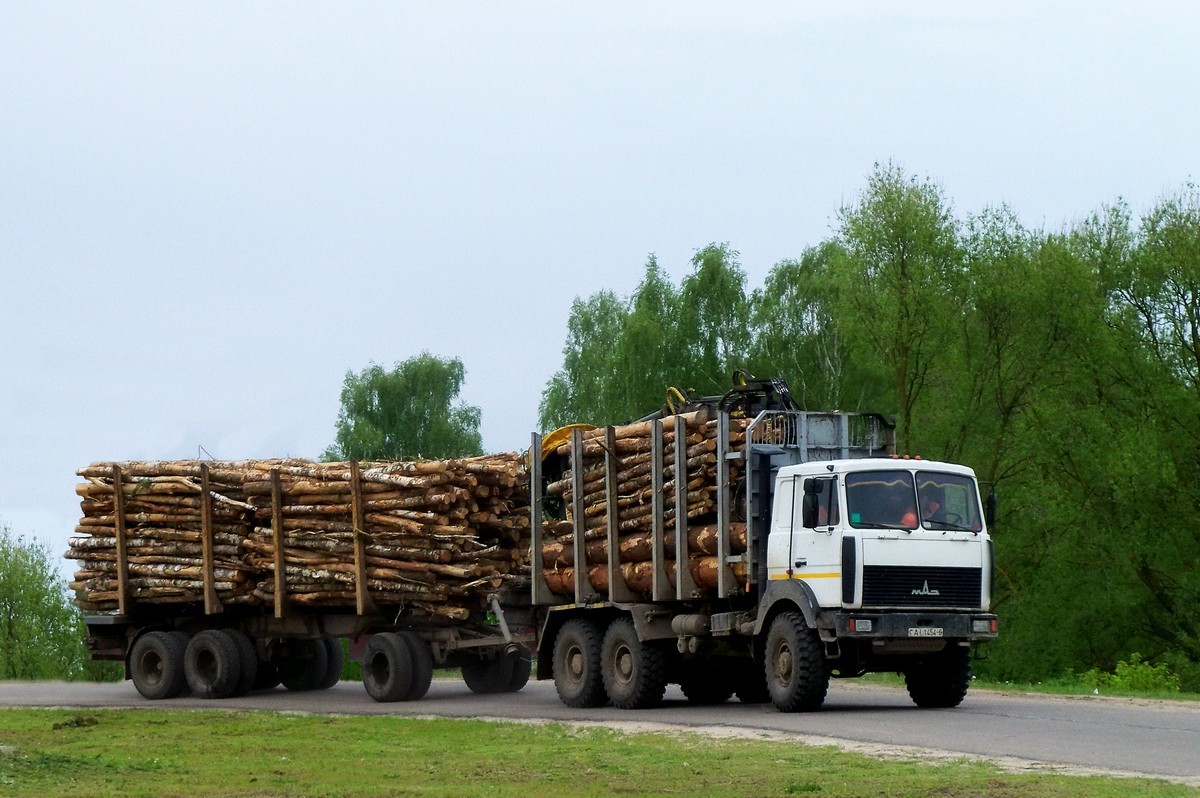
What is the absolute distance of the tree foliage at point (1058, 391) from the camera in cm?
4312

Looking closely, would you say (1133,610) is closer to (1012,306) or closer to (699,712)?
(1012,306)

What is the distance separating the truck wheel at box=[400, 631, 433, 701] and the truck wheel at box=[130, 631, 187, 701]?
4.42 meters

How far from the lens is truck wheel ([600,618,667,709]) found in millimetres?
21906

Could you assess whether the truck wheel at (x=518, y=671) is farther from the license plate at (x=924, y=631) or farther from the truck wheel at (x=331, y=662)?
the license plate at (x=924, y=631)

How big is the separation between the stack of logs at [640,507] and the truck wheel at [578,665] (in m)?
0.61

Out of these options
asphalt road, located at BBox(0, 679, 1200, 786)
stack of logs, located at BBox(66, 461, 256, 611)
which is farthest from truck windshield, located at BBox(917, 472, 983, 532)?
stack of logs, located at BBox(66, 461, 256, 611)

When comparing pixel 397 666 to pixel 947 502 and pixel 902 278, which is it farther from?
pixel 902 278

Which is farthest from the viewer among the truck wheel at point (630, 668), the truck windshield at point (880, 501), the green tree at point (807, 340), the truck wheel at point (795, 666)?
the green tree at point (807, 340)

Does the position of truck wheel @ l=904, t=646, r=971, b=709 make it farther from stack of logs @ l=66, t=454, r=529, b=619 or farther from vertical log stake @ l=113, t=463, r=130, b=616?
vertical log stake @ l=113, t=463, r=130, b=616

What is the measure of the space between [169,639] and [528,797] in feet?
53.0

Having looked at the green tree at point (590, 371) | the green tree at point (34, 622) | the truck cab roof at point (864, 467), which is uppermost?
the green tree at point (590, 371)

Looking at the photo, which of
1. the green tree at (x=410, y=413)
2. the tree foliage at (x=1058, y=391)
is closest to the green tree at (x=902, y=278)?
the tree foliage at (x=1058, y=391)

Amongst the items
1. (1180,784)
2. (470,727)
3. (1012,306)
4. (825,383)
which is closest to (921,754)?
(1180,784)

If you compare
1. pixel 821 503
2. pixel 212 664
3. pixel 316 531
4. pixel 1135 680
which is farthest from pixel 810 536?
pixel 1135 680
